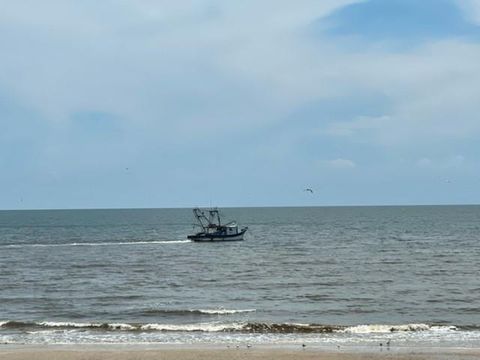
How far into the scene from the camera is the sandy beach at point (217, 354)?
2281 cm

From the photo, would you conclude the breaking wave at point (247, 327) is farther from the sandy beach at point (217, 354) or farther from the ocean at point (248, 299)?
the sandy beach at point (217, 354)

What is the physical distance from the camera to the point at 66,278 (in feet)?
175

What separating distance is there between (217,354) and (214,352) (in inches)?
19.1

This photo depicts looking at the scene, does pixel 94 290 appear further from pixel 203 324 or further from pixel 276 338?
pixel 276 338

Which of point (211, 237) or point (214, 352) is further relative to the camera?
point (211, 237)

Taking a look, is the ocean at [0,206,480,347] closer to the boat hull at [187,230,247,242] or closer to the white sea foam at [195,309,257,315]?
the white sea foam at [195,309,257,315]

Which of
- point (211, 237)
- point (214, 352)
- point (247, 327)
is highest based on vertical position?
point (211, 237)

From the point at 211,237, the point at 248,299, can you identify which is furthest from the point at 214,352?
the point at 211,237

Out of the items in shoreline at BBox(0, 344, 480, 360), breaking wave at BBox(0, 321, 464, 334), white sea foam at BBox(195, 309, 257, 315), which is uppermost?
shoreline at BBox(0, 344, 480, 360)

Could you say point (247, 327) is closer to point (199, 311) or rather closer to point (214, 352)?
point (199, 311)

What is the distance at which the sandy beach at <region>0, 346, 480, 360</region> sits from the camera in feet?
74.8

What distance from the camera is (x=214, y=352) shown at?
2364 centimetres

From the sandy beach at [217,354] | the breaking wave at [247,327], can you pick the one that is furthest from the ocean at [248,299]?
the sandy beach at [217,354]

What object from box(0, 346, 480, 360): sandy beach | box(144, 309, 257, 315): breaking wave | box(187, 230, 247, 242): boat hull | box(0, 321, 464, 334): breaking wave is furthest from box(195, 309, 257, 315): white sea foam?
box(187, 230, 247, 242): boat hull
